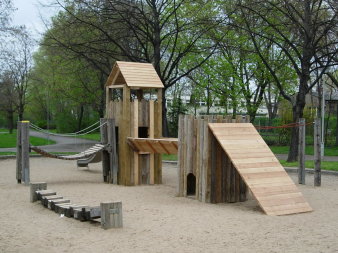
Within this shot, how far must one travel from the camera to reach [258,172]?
31.1ft

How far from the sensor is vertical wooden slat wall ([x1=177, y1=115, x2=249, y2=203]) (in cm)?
1012

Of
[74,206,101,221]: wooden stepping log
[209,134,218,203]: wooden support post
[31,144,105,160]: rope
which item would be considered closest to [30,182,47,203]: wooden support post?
[74,206,101,221]: wooden stepping log

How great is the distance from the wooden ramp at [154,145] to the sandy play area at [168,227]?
3.65ft

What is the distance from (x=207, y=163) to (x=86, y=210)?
307 centimetres

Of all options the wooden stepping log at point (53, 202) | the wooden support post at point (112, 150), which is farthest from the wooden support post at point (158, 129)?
the wooden stepping log at point (53, 202)

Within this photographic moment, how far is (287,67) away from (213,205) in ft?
70.5

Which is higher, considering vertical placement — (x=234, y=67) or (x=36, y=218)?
(x=234, y=67)

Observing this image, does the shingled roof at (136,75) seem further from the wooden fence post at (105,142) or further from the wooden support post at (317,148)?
the wooden support post at (317,148)

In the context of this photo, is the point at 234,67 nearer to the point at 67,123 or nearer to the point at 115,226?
the point at 67,123

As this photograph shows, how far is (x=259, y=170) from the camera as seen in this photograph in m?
9.52

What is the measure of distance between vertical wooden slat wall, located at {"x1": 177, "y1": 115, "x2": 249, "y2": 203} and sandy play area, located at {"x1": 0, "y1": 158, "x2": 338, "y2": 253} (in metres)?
0.34

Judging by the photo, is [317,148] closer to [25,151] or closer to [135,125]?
[135,125]

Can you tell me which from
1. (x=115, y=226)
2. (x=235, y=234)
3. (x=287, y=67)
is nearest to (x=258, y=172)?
(x=235, y=234)

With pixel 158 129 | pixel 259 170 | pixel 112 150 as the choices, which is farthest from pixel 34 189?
pixel 259 170
